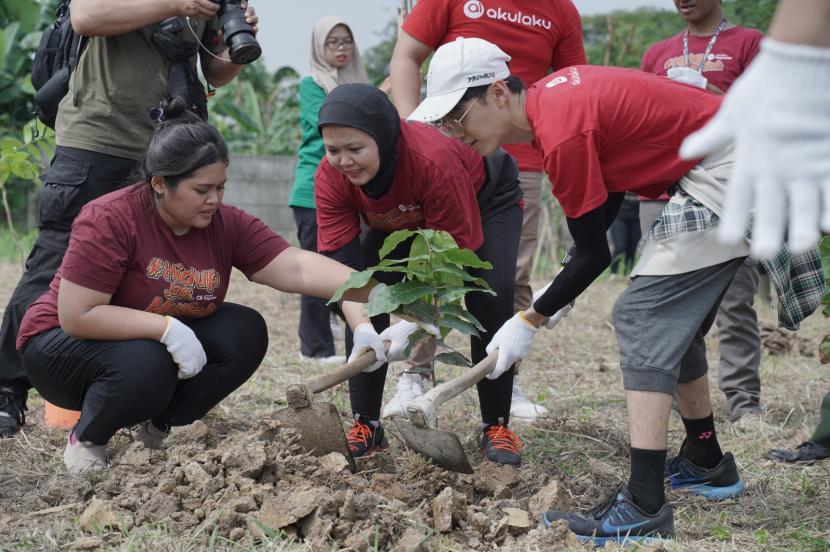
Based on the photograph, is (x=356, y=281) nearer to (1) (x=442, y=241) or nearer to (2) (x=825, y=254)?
(1) (x=442, y=241)

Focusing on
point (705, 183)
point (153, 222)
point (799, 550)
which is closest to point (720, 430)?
point (799, 550)

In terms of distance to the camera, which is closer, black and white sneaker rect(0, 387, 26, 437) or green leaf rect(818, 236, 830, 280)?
green leaf rect(818, 236, 830, 280)

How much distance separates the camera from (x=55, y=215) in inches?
122

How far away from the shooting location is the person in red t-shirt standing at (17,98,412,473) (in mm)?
2648

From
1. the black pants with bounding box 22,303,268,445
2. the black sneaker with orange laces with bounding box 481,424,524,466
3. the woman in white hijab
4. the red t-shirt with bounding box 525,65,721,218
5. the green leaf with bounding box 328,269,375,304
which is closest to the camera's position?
the red t-shirt with bounding box 525,65,721,218

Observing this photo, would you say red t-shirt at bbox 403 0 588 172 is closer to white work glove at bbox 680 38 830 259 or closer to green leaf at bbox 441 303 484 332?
green leaf at bbox 441 303 484 332

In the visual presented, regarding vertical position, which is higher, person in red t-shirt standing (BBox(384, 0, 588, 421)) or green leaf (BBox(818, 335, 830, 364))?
person in red t-shirt standing (BBox(384, 0, 588, 421))

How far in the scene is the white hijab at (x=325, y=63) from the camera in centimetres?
489

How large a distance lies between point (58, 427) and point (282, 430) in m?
1.01

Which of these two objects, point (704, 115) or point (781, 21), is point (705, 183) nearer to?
point (704, 115)

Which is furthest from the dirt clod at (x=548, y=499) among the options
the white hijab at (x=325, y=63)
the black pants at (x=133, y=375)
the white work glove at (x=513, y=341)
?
the white hijab at (x=325, y=63)

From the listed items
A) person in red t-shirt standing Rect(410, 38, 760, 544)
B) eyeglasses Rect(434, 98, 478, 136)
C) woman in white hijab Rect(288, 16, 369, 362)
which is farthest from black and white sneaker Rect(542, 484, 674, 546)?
woman in white hijab Rect(288, 16, 369, 362)

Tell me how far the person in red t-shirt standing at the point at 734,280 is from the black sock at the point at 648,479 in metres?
1.39

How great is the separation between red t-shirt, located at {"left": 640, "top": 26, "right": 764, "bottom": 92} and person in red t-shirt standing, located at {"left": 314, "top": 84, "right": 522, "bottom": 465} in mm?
1025
